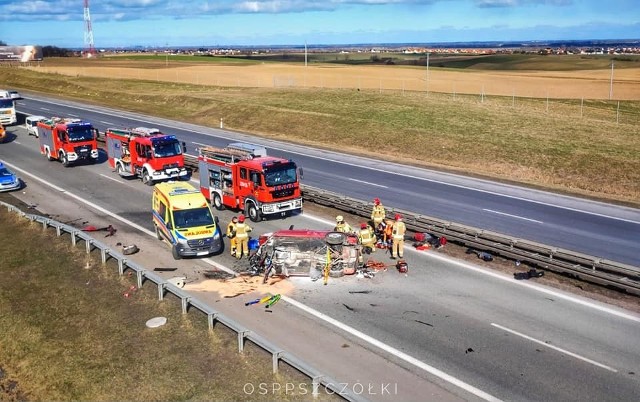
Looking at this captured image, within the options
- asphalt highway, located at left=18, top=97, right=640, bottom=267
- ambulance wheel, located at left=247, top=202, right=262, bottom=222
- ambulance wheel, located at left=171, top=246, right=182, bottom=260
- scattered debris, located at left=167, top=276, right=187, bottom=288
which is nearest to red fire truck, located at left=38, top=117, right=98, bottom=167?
asphalt highway, located at left=18, top=97, right=640, bottom=267

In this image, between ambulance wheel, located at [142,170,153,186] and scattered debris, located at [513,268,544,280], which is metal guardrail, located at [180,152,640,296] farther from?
ambulance wheel, located at [142,170,153,186]

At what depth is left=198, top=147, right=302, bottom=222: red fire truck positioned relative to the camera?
26.9 meters

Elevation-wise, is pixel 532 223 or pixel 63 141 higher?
pixel 63 141

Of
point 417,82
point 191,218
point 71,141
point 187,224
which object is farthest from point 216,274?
point 417,82

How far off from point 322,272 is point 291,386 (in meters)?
7.46

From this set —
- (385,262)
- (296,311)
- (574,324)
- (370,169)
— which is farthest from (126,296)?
(370,169)

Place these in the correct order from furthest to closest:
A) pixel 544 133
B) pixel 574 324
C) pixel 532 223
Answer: pixel 544 133, pixel 532 223, pixel 574 324

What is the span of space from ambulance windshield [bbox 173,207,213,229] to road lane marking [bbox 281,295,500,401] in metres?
5.76

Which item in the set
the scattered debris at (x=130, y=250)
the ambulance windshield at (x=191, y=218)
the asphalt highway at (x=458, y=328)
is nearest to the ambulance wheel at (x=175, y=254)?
the asphalt highway at (x=458, y=328)

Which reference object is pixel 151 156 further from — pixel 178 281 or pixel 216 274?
pixel 178 281

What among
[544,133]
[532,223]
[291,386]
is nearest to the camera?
[291,386]

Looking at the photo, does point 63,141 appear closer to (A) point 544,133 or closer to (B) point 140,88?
(A) point 544,133

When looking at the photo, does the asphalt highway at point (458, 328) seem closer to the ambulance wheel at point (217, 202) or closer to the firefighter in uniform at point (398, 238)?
the firefighter in uniform at point (398, 238)

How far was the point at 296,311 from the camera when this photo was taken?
708 inches
